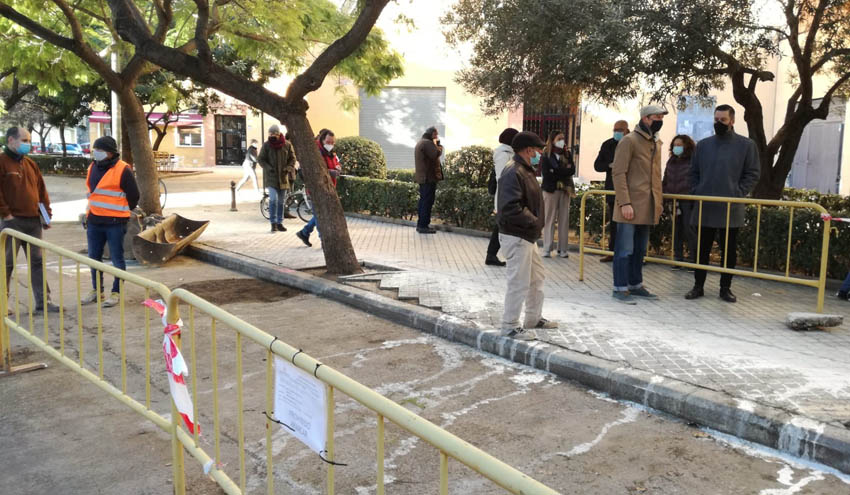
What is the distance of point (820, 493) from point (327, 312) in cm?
506

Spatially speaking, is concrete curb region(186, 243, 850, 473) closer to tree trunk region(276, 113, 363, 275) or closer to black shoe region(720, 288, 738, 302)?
tree trunk region(276, 113, 363, 275)

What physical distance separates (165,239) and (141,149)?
267cm

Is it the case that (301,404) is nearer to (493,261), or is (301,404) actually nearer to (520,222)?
(520,222)

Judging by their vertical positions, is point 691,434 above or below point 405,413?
below

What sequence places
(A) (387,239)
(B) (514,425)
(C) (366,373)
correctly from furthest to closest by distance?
(A) (387,239) < (C) (366,373) < (B) (514,425)

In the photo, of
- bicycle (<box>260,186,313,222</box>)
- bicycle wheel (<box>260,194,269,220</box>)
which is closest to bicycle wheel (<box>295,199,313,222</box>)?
bicycle (<box>260,186,313,222</box>)

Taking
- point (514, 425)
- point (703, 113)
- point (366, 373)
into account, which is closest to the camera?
point (514, 425)

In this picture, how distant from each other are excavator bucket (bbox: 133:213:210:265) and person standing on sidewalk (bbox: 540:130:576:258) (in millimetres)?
5191

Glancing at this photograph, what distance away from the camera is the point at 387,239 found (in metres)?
12.5

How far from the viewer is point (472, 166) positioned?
555 inches

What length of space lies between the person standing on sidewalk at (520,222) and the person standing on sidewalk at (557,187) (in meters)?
3.87

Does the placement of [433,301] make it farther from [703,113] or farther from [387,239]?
[703,113]

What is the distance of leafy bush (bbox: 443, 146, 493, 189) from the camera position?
1405 cm

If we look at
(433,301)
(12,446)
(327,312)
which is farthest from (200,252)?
(12,446)
